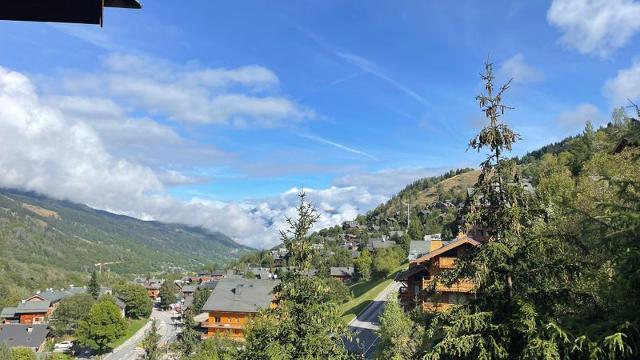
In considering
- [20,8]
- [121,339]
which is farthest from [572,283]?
[121,339]

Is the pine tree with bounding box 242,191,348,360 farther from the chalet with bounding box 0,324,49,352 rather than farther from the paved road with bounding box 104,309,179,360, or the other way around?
the chalet with bounding box 0,324,49,352

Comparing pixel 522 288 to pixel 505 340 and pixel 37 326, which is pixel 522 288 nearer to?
pixel 505 340

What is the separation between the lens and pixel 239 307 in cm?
7719

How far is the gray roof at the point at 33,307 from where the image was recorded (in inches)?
4594

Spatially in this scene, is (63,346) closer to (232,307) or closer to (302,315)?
(232,307)

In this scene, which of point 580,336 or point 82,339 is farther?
point 82,339

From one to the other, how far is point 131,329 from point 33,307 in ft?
116

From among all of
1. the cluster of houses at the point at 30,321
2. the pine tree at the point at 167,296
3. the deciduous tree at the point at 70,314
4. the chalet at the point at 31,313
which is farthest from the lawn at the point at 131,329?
the chalet at the point at 31,313

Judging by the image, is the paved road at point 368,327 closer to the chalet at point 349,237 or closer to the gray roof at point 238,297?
the gray roof at point 238,297

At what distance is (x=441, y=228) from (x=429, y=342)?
392ft

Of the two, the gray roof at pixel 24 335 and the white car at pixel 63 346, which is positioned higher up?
the gray roof at pixel 24 335

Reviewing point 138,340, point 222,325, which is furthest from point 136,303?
point 222,325

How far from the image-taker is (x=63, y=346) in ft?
298

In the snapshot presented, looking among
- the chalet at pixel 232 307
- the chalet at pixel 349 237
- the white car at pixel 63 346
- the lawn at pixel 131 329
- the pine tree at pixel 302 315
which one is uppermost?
the chalet at pixel 349 237
